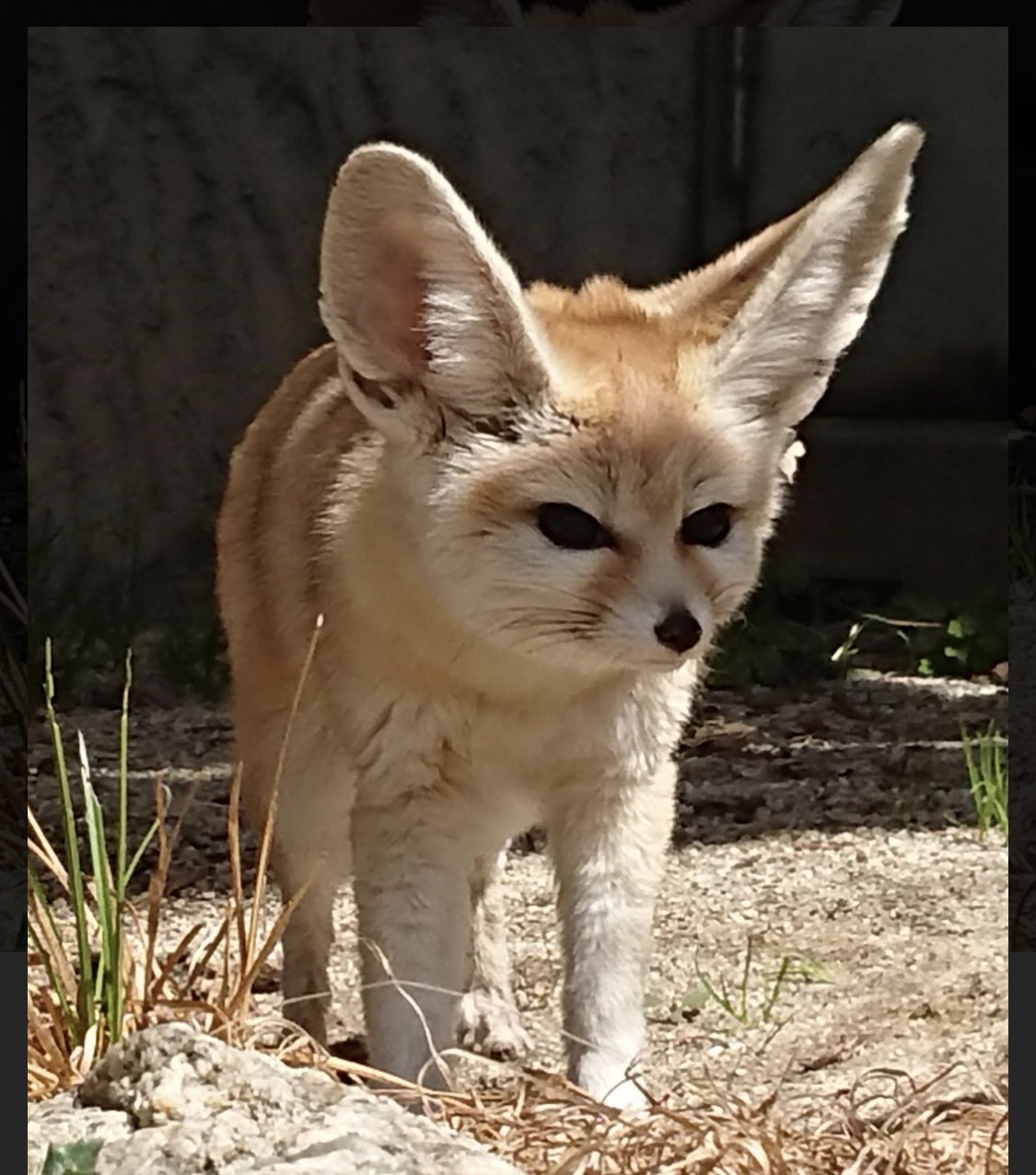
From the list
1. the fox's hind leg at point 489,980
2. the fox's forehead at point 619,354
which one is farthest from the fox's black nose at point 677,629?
the fox's hind leg at point 489,980

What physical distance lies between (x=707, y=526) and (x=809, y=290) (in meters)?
0.20

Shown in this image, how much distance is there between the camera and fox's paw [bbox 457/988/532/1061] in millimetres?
1872

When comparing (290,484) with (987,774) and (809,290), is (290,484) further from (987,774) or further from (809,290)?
(987,774)

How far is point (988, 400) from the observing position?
1.97 meters

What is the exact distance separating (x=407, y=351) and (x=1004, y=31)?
625mm

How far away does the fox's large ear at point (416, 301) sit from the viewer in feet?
5.38

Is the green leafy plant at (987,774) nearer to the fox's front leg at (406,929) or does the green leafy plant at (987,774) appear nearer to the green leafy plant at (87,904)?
the fox's front leg at (406,929)

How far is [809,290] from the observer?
1.73m

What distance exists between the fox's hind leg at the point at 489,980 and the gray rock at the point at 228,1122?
179 millimetres

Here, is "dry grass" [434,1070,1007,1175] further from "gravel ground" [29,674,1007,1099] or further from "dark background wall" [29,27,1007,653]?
"dark background wall" [29,27,1007,653]

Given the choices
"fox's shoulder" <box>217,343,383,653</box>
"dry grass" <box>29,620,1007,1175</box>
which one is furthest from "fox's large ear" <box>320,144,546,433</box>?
"dry grass" <box>29,620,1007,1175</box>

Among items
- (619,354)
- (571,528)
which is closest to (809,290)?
(619,354)

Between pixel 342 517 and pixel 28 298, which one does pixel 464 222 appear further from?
pixel 28 298

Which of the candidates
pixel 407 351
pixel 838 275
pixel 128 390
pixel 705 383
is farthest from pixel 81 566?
pixel 838 275
